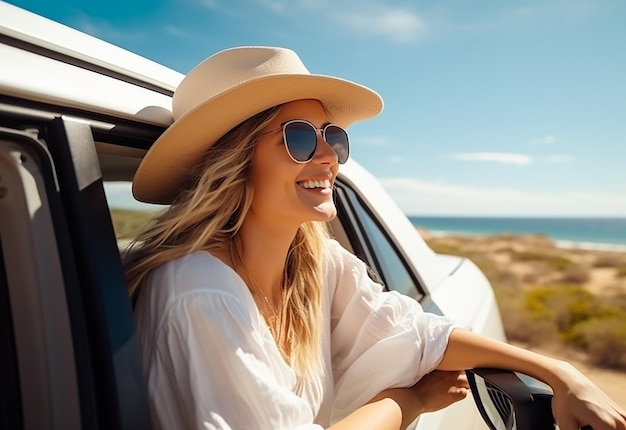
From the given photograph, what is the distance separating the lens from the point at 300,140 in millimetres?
1453

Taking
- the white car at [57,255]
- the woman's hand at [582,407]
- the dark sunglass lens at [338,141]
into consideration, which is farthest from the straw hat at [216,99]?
the woman's hand at [582,407]

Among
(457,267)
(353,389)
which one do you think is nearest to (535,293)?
(457,267)

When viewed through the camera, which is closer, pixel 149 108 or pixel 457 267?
pixel 149 108

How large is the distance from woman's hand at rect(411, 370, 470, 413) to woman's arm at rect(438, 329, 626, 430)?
0.04 meters

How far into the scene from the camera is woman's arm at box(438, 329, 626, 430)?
4.19 ft

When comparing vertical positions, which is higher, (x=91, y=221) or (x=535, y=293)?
(x=91, y=221)

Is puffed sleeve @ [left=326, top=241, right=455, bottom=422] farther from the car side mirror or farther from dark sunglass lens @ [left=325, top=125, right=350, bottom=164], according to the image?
→ dark sunglass lens @ [left=325, top=125, right=350, bottom=164]

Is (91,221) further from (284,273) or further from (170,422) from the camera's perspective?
(284,273)

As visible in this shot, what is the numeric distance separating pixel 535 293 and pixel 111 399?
42.2 feet

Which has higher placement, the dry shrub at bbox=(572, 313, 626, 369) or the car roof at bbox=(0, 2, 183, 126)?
the car roof at bbox=(0, 2, 183, 126)

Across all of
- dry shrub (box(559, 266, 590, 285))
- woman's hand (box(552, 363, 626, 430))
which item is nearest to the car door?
woman's hand (box(552, 363, 626, 430))

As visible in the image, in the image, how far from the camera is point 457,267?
343cm

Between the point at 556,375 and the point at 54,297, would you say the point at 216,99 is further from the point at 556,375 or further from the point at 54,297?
the point at 556,375

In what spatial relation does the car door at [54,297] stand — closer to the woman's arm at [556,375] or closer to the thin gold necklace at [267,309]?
the thin gold necklace at [267,309]
